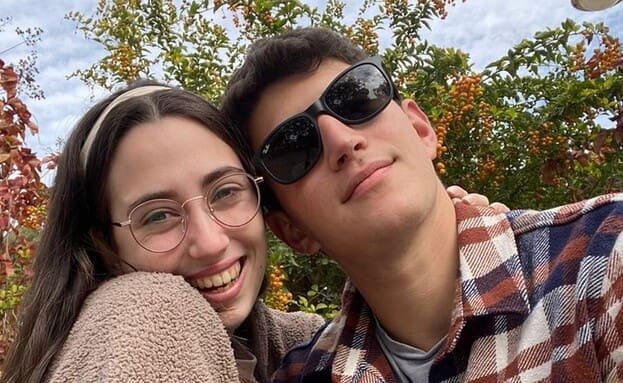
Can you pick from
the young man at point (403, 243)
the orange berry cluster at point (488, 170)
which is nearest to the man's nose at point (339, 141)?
the young man at point (403, 243)

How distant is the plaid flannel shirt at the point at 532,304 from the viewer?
3.67 ft

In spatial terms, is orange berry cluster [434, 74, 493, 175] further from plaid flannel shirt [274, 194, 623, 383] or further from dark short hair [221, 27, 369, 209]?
plaid flannel shirt [274, 194, 623, 383]

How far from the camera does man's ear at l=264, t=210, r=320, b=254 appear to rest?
1.74m

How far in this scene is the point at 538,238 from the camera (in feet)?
4.48

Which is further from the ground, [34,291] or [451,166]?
[34,291]

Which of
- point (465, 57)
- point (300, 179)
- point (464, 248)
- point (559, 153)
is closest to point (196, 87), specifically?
point (465, 57)

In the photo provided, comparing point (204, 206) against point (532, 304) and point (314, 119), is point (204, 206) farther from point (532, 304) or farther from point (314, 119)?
point (532, 304)

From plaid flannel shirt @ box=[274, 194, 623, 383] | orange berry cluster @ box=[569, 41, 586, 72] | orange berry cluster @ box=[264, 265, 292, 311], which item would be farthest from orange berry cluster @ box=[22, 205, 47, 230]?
orange berry cluster @ box=[569, 41, 586, 72]

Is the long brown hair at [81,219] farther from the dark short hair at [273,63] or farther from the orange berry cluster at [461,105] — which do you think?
the orange berry cluster at [461,105]

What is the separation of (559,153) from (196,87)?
1.95m

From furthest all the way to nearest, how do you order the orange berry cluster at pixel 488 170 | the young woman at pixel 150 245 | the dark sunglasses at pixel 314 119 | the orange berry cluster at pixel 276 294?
the orange berry cluster at pixel 488 170, the orange berry cluster at pixel 276 294, the dark sunglasses at pixel 314 119, the young woman at pixel 150 245

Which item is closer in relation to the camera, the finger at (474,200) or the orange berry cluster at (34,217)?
the finger at (474,200)

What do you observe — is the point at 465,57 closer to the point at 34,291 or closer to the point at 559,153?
the point at 559,153

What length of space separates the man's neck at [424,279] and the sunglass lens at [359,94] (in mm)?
282
